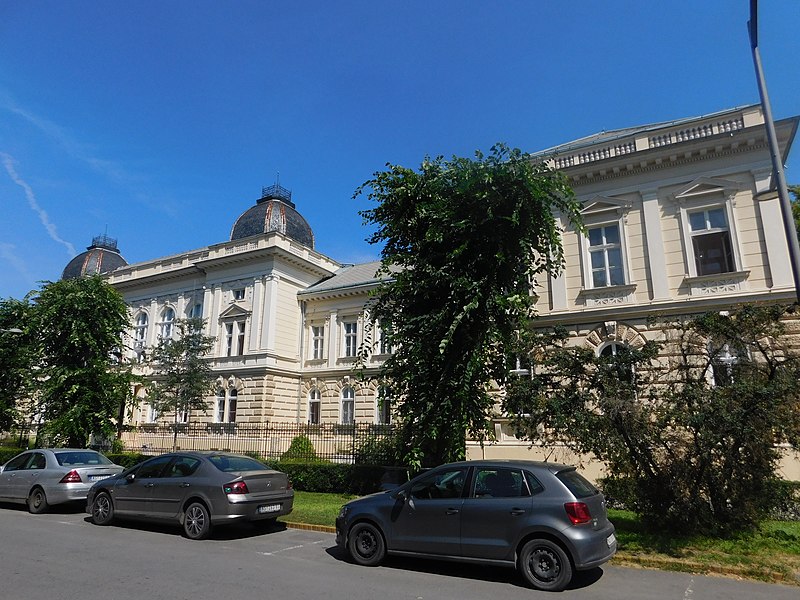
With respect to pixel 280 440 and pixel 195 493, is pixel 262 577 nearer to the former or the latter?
pixel 195 493

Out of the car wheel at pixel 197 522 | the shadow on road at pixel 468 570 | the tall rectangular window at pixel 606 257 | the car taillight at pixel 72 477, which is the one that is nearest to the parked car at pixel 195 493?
the car wheel at pixel 197 522

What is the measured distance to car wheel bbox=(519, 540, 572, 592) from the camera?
673cm

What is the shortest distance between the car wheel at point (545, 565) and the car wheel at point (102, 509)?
361 inches

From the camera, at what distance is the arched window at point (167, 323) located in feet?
133

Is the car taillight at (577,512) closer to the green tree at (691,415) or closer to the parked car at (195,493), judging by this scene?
the green tree at (691,415)

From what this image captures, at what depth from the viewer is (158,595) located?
6.35m

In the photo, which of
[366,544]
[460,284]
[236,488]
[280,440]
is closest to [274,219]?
[280,440]

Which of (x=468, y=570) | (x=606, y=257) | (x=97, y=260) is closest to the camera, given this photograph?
(x=468, y=570)

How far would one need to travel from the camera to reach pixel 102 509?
11.5 metres

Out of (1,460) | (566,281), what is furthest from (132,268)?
(566,281)

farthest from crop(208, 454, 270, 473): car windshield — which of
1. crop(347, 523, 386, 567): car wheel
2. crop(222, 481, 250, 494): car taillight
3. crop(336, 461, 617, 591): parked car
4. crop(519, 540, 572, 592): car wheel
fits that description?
crop(519, 540, 572, 592): car wheel

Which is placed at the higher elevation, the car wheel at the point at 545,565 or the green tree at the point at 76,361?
the green tree at the point at 76,361

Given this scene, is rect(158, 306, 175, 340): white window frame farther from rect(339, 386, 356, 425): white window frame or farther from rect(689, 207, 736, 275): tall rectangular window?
rect(689, 207, 736, 275): tall rectangular window

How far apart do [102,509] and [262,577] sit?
6.31 metres
